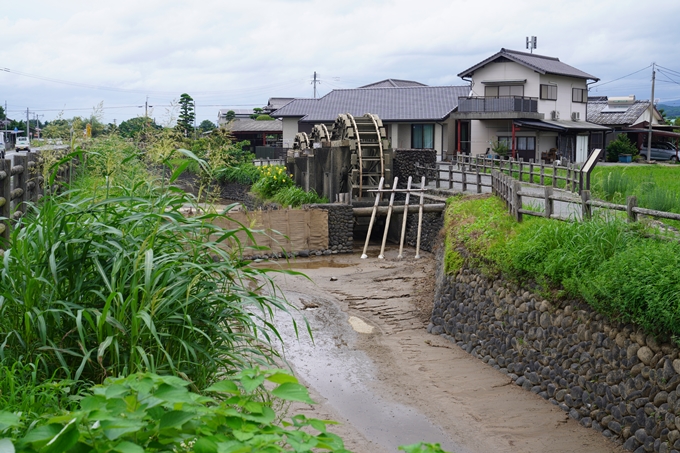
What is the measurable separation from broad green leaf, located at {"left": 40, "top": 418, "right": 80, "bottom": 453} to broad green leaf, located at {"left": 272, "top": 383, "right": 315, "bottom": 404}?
705 mm

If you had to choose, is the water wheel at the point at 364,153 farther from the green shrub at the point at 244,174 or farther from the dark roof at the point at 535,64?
the dark roof at the point at 535,64

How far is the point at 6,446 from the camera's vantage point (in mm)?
2426

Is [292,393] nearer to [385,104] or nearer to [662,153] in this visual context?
[385,104]

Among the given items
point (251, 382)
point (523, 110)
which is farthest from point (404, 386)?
point (523, 110)

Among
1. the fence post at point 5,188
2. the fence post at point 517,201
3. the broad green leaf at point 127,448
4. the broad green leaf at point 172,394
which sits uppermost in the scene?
the fence post at point 5,188

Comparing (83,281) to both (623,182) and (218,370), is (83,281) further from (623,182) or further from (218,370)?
(623,182)

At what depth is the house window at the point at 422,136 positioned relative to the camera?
36594 mm

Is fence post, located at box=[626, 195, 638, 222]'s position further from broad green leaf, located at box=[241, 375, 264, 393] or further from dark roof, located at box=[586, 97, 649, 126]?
dark roof, located at box=[586, 97, 649, 126]

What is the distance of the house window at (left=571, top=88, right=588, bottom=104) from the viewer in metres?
36.8

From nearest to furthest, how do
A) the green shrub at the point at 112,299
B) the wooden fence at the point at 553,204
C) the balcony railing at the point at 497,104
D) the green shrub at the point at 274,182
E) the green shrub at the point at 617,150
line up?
the green shrub at the point at 112,299
the wooden fence at the point at 553,204
the green shrub at the point at 274,182
the balcony railing at the point at 497,104
the green shrub at the point at 617,150

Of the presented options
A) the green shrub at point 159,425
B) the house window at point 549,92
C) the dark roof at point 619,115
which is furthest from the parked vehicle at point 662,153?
the green shrub at point 159,425

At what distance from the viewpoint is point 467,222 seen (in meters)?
14.3

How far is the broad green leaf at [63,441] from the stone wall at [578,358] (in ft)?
20.0

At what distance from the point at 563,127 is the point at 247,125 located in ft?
82.7
